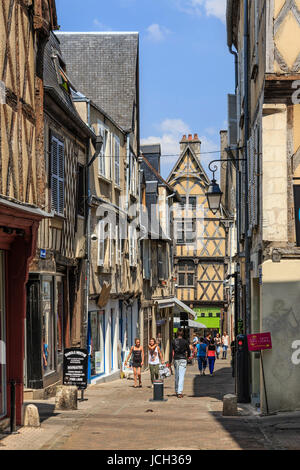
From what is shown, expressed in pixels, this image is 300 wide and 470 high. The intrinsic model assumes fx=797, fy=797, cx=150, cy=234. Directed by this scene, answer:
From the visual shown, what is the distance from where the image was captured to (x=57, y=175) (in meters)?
16.9

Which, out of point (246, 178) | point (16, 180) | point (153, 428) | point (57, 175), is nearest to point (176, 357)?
point (246, 178)

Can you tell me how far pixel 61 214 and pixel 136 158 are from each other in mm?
11426

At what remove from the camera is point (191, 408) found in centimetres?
1431

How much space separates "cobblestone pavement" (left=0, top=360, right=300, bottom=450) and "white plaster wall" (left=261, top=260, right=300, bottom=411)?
1.21 ft

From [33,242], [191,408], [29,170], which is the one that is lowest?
[191,408]

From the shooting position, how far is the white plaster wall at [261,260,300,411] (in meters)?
12.4

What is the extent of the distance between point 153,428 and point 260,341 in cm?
229

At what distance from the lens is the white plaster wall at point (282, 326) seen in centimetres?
1241

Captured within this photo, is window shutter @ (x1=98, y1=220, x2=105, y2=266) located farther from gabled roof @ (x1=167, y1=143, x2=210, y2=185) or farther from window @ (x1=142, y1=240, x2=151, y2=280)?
gabled roof @ (x1=167, y1=143, x2=210, y2=185)

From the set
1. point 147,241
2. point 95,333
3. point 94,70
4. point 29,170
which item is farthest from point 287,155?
point 147,241

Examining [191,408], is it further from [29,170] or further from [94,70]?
[94,70]

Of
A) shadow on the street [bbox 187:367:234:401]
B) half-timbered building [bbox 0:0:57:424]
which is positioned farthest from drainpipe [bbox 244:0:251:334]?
half-timbered building [bbox 0:0:57:424]

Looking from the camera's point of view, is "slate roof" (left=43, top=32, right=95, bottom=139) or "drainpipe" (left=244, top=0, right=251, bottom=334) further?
"slate roof" (left=43, top=32, right=95, bottom=139)

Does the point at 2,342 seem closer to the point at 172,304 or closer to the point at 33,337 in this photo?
the point at 33,337
